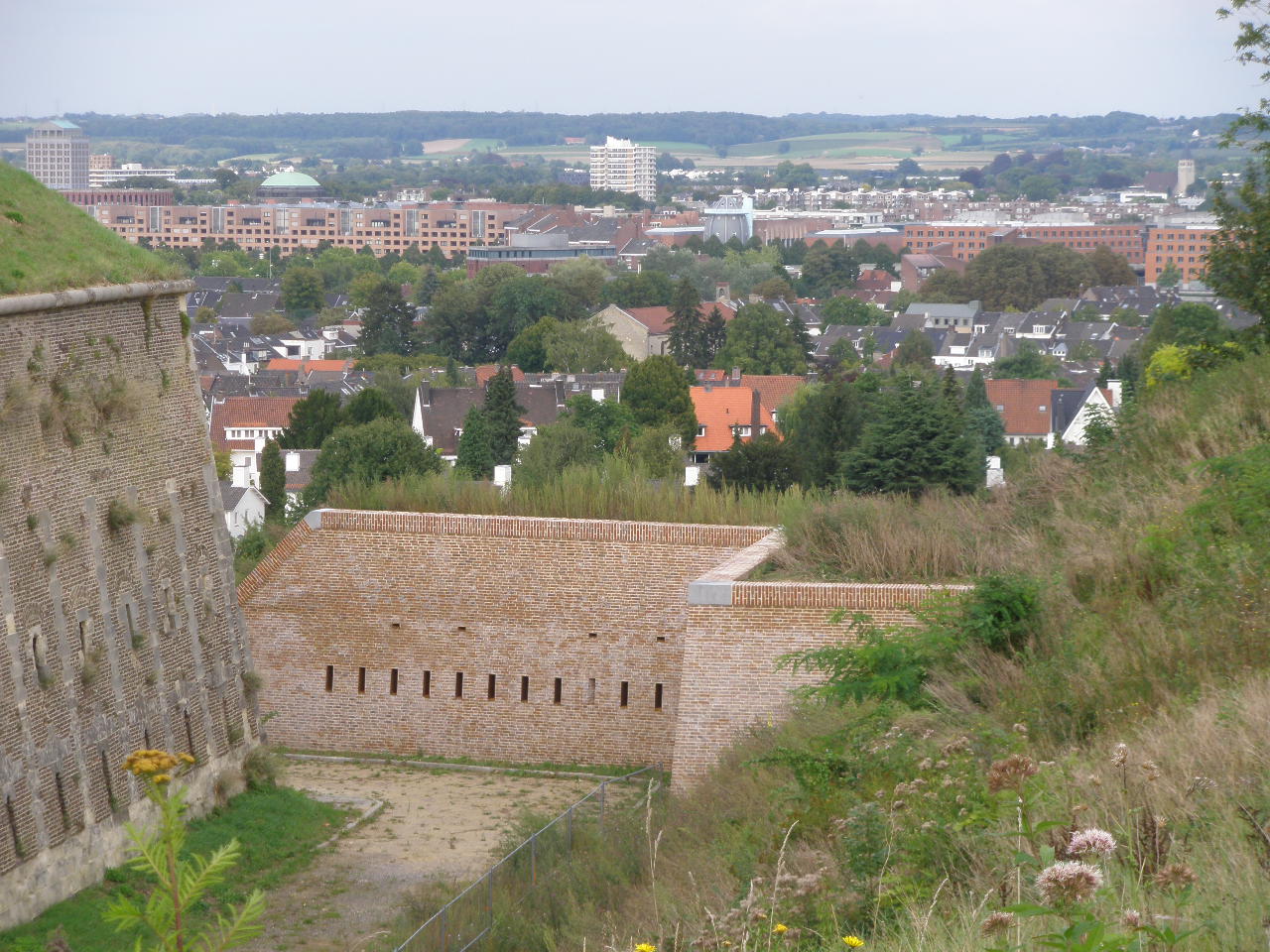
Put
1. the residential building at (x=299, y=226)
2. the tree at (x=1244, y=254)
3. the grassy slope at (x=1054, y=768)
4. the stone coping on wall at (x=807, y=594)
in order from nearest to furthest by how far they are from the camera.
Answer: the grassy slope at (x=1054, y=768) < the stone coping on wall at (x=807, y=594) < the tree at (x=1244, y=254) < the residential building at (x=299, y=226)

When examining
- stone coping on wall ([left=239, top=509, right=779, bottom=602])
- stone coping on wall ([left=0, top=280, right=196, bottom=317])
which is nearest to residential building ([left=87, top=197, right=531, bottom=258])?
stone coping on wall ([left=239, top=509, right=779, bottom=602])

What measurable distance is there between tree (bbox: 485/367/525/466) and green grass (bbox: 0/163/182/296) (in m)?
30.8

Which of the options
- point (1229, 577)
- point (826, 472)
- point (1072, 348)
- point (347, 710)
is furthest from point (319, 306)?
point (1229, 577)

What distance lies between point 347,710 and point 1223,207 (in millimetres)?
10241

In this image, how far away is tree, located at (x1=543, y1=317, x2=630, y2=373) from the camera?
70.5 meters

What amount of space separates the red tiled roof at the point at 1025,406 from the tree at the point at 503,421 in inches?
827

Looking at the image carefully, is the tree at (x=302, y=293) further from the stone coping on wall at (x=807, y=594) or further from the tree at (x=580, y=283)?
the stone coping on wall at (x=807, y=594)

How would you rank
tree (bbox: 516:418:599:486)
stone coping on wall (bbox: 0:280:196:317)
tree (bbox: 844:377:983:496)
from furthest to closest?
1. tree (bbox: 516:418:599:486)
2. tree (bbox: 844:377:983:496)
3. stone coping on wall (bbox: 0:280:196:317)

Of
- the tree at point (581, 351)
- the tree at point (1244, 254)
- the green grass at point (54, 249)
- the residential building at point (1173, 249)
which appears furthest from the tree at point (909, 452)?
the residential building at point (1173, 249)

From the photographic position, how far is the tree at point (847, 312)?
102 m

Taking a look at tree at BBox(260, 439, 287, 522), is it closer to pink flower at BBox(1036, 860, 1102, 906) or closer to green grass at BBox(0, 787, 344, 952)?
green grass at BBox(0, 787, 344, 952)

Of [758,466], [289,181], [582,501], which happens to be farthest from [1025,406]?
[289,181]

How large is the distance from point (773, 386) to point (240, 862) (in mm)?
52414

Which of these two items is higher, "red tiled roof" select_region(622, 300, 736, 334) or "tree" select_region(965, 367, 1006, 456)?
"tree" select_region(965, 367, 1006, 456)
